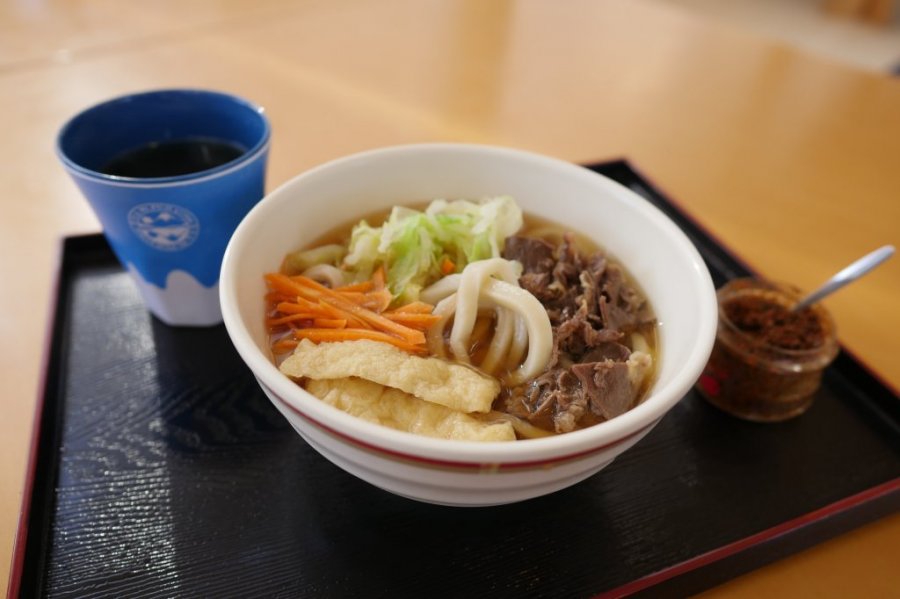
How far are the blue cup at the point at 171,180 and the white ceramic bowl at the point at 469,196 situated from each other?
0.16 meters

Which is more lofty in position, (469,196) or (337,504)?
(469,196)

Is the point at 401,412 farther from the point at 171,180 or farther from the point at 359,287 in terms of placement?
the point at 171,180

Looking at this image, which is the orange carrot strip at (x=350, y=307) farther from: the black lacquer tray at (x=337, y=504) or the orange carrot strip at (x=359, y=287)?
the black lacquer tray at (x=337, y=504)

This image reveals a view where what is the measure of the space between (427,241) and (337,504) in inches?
21.4

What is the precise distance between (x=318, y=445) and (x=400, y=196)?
68cm

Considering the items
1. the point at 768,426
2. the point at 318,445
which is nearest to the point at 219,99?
the point at 318,445

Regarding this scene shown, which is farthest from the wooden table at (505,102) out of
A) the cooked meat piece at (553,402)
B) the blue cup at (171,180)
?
the cooked meat piece at (553,402)

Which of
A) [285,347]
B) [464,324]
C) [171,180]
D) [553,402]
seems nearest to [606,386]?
[553,402]

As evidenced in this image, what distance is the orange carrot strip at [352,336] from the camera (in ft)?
3.65

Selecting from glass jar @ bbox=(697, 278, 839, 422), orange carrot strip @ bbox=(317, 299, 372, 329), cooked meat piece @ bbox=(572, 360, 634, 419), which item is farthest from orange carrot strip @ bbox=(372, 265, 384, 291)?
glass jar @ bbox=(697, 278, 839, 422)

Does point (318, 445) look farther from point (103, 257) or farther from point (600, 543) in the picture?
point (103, 257)

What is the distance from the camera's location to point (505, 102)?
2.47 meters

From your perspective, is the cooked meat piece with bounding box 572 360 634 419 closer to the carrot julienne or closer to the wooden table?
the carrot julienne

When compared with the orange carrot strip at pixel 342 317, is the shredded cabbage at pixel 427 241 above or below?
above
